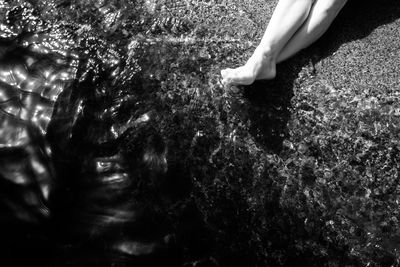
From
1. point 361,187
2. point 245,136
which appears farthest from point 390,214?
point 245,136

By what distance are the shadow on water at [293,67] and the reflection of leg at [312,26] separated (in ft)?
0.22

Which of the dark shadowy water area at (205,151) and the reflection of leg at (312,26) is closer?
the dark shadowy water area at (205,151)

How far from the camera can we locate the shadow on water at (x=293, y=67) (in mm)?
3576

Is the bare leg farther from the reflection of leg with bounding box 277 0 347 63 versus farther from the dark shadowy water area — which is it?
the dark shadowy water area

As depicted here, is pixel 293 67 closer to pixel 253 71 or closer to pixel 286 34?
pixel 286 34

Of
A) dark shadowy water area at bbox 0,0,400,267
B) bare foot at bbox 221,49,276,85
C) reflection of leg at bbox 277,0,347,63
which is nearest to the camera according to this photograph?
dark shadowy water area at bbox 0,0,400,267

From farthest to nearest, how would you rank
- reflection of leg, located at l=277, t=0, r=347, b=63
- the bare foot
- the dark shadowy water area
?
1. reflection of leg, located at l=277, t=0, r=347, b=63
2. the bare foot
3. the dark shadowy water area

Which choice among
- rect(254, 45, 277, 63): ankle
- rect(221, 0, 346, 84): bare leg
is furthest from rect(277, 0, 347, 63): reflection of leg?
rect(254, 45, 277, 63): ankle

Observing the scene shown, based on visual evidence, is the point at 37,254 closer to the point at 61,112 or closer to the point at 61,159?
the point at 61,159

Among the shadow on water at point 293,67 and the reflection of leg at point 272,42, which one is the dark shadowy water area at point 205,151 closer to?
the shadow on water at point 293,67

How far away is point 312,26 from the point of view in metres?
3.81

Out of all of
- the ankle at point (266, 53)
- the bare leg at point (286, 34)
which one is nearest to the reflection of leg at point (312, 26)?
the bare leg at point (286, 34)

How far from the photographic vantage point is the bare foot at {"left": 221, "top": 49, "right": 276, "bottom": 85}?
3.57 meters

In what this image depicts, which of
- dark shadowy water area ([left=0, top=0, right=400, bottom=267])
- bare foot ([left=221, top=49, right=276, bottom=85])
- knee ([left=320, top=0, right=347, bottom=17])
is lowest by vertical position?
dark shadowy water area ([left=0, top=0, right=400, bottom=267])
